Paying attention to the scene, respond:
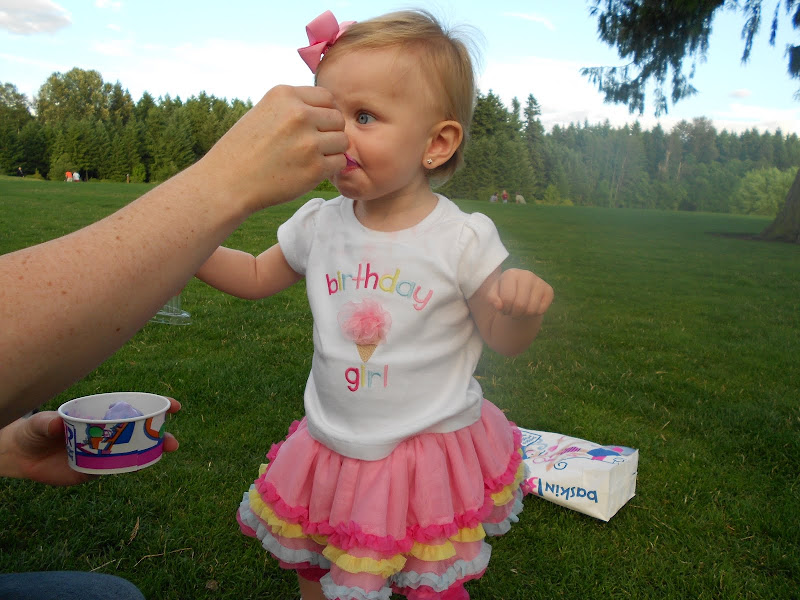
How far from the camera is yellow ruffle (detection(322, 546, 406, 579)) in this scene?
148cm

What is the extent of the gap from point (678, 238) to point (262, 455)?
1517 centimetres

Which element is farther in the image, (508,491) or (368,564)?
(508,491)

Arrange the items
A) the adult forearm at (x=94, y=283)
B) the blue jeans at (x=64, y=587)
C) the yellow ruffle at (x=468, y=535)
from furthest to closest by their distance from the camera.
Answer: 1. the yellow ruffle at (x=468, y=535)
2. the blue jeans at (x=64, y=587)
3. the adult forearm at (x=94, y=283)

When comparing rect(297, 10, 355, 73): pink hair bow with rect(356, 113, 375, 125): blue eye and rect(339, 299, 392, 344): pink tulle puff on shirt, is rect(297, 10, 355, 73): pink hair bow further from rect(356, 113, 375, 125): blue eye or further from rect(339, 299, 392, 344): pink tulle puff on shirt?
rect(339, 299, 392, 344): pink tulle puff on shirt

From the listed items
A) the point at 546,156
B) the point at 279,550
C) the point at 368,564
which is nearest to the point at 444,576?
the point at 368,564

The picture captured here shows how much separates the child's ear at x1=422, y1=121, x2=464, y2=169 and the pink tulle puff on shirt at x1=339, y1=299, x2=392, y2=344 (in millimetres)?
386

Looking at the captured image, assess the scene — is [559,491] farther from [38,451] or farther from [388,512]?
[38,451]

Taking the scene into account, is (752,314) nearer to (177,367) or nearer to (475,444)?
(177,367)

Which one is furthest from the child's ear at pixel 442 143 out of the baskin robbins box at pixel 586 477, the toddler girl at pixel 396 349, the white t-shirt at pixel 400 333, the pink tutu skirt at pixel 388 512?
the baskin robbins box at pixel 586 477

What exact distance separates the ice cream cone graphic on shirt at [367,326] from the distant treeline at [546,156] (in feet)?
70.3

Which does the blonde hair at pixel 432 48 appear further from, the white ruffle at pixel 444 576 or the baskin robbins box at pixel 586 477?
the baskin robbins box at pixel 586 477

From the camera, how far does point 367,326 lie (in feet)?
5.23

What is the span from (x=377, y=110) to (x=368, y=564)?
103cm

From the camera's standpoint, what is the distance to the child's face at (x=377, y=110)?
1503mm
